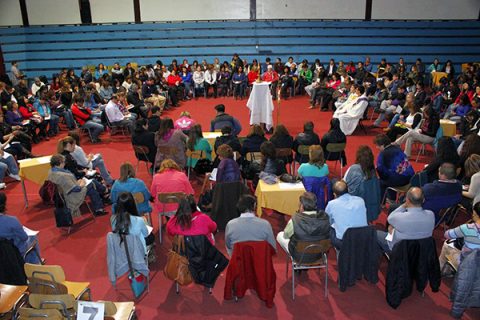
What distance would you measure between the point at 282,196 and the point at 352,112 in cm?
495

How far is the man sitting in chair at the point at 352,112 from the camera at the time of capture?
30.4 ft

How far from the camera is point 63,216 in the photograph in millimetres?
5410

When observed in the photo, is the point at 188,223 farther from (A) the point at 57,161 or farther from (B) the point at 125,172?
(A) the point at 57,161

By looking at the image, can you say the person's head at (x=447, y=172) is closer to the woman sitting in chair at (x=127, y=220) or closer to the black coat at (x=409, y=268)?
the black coat at (x=409, y=268)

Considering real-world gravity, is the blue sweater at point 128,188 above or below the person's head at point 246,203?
below

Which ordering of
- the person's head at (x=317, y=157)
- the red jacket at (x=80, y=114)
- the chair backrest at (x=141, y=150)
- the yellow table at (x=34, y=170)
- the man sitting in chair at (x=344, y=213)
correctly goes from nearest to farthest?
the man sitting in chair at (x=344, y=213)
the person's head at (x=317, y=157)
the yellow table at (x=34, y=170)
the chair backrest at (x=141, y=150)
the red jacket at (x=80, y=114)

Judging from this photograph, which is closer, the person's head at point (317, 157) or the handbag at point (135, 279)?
the handbag at point (135, 279)

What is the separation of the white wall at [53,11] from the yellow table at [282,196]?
1513 cm

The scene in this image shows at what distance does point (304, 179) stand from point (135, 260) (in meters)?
2.24

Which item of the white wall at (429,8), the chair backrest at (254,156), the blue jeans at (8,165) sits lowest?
the blue jeans at (8,165)

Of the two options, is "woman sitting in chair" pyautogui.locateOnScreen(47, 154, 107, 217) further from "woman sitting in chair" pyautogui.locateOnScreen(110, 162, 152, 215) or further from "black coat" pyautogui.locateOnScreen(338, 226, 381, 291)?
"black coat" pyautogui.locateOnScreen(338, 226, 381, 291)

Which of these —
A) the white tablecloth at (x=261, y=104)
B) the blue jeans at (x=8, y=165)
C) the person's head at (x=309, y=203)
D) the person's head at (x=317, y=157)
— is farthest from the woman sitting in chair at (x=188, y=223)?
the white tablecloth at (x=261, y=104)

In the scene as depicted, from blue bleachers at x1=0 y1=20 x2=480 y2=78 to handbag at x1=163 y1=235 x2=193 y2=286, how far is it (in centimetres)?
1327

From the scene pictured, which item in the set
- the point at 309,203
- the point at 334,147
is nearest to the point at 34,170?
the point at 309,203
